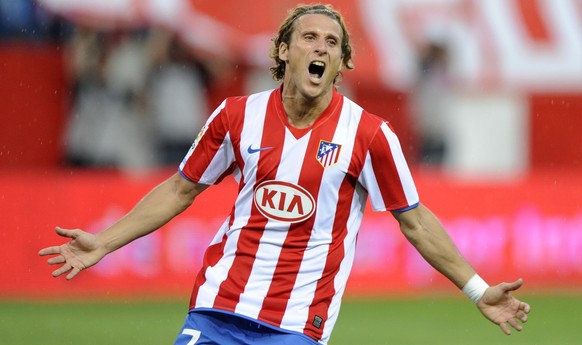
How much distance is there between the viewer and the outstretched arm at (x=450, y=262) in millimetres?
5680

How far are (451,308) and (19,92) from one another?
6.09 m

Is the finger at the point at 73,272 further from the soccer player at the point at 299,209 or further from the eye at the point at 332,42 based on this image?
the eye at the point at 332,42

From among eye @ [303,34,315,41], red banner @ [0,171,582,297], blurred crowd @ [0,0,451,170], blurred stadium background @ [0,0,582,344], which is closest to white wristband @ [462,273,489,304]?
eye @ [303,34,315,41]

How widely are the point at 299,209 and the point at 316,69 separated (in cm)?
64

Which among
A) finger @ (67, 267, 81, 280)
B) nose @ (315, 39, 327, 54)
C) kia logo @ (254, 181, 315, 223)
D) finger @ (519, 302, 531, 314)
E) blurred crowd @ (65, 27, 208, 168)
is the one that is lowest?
finger @ (67, 267, 81, 280)

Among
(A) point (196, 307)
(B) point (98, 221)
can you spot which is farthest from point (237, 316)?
(B) point (98, 221)

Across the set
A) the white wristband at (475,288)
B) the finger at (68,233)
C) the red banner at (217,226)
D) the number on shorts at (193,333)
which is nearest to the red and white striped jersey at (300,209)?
the number on shorts at (193,333)

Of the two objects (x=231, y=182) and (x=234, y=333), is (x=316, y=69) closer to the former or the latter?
(x=234, y=333)

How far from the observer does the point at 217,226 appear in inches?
491

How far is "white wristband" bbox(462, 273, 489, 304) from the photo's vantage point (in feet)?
18.8

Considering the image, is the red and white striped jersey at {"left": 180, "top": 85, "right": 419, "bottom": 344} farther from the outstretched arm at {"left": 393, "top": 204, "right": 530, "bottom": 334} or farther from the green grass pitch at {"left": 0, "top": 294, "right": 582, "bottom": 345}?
the green grass pitch at {"left": 0, "top": 294, "right": 582, "bottom": 345}

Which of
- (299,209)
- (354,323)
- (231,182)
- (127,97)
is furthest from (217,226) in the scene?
(299,209)

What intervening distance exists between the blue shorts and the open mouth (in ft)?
3.68

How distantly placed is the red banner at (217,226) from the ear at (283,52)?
6.44 metres
